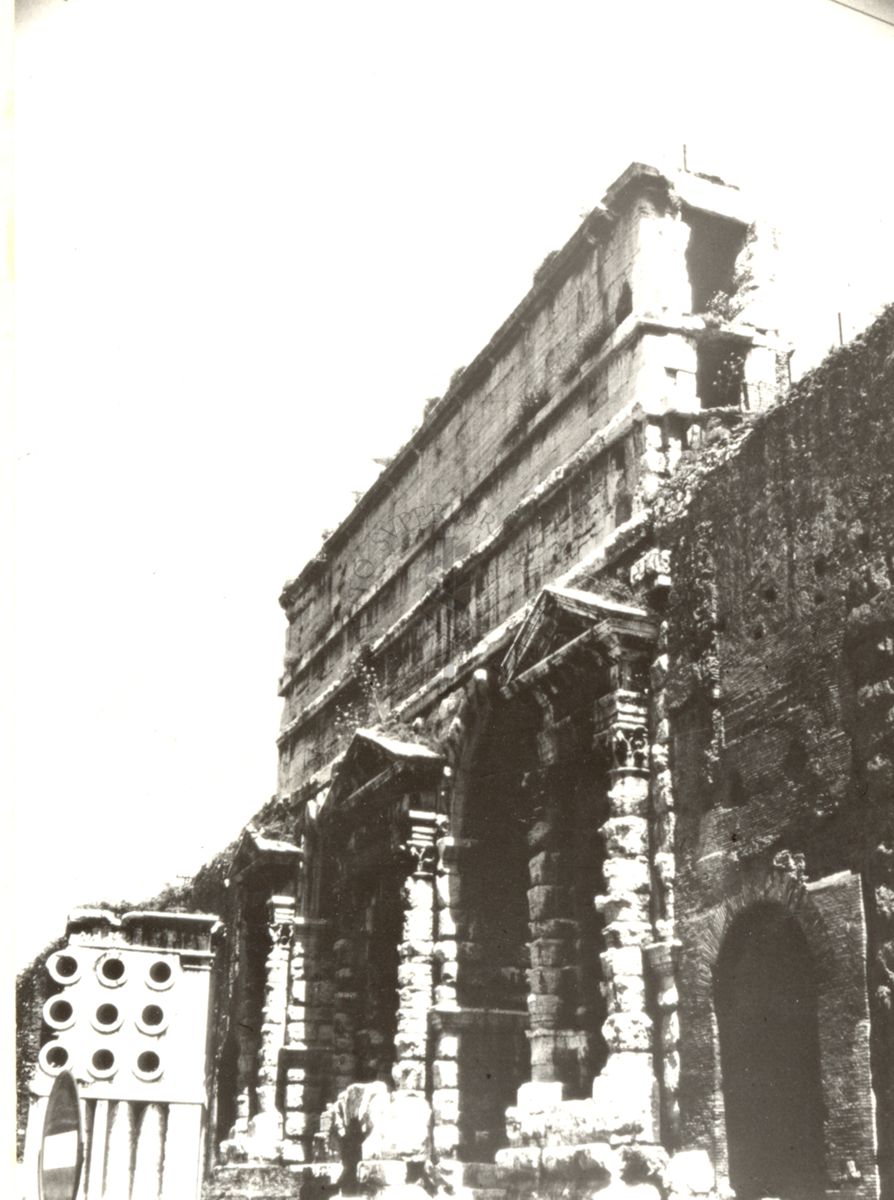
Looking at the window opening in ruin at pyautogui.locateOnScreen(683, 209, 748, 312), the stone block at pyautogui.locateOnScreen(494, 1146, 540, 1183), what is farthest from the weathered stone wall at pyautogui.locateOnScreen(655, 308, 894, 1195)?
the window opening in ruin at pyautogui.locateOnScreen(683, 209, 748, 312)

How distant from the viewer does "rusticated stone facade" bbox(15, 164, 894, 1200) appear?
9211 millimetres

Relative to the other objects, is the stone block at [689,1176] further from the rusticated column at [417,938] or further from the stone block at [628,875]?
the rusticated column at [417,938]

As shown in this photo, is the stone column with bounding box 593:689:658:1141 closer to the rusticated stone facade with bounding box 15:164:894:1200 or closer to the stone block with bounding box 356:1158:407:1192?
the rusticated stone facade with bounding box 15:164:894:1200

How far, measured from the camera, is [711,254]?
1392 centimetres

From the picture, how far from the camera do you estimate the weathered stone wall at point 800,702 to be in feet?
28.3

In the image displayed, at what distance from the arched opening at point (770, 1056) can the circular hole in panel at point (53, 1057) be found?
169 inches

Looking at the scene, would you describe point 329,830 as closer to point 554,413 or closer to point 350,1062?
point 350,1062

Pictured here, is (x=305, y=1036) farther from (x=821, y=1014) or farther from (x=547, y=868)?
(x=821, y=1014)

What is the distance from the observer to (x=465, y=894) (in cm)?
1431

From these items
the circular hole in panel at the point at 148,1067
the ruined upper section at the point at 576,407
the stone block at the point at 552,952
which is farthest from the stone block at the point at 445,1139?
the circular hole in panel at the point at 148,1067

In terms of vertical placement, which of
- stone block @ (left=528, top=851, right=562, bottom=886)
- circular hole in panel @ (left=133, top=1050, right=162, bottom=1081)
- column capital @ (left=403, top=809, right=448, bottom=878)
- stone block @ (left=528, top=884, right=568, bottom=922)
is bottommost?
circular hole in panel @ (left=133, top=1050, right=162, bottom=1081)

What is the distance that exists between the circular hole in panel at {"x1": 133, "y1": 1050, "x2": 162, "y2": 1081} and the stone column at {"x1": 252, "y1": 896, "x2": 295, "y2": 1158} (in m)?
9.00

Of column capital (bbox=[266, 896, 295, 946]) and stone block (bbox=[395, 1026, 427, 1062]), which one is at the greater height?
column capital (bbox=[266, 896, 295, 946])

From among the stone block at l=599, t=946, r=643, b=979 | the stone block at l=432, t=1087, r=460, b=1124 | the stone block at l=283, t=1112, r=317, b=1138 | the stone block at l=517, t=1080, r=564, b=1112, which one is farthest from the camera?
the stone block at l=283, t=1112, r=317, b=1138
